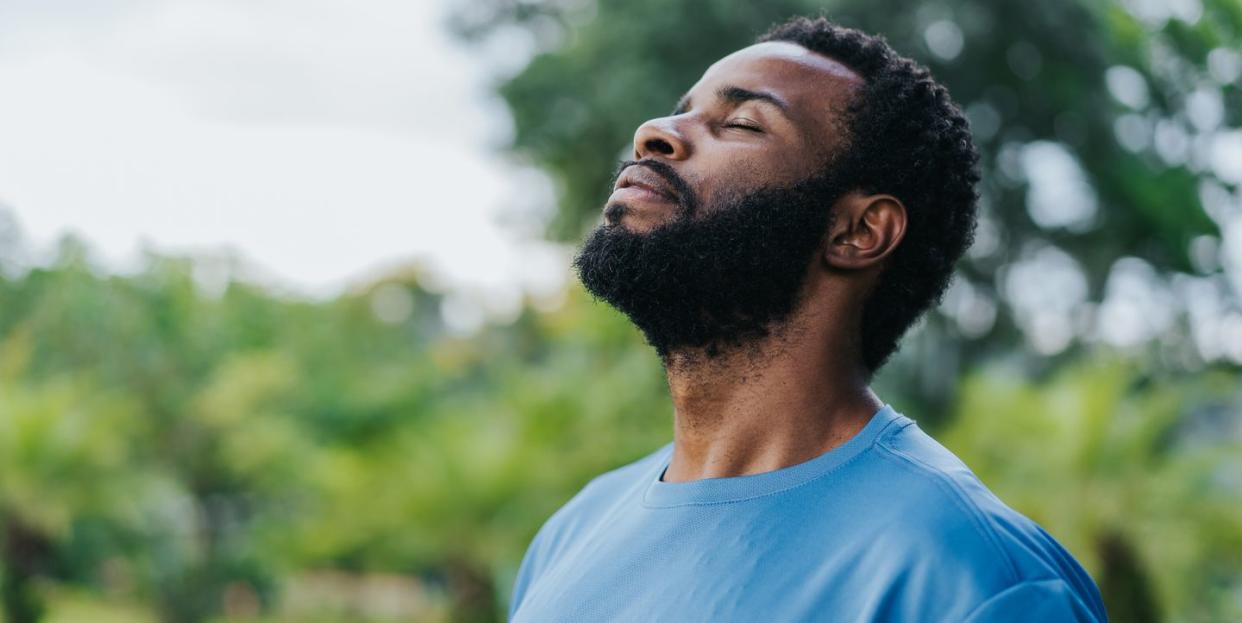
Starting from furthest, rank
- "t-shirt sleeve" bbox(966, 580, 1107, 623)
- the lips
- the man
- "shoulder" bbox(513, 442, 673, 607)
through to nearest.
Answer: "shoulder" bbox(513, 442, 673, 607)
the lips
the man
"t-shirt sleeve" bbox(966, 580, 1107, 623)

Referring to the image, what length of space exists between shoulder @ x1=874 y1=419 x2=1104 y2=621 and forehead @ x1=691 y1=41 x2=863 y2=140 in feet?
1.75

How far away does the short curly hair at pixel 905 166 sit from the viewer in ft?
5.50

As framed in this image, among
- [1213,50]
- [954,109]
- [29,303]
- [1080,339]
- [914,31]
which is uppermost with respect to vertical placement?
[914,31]

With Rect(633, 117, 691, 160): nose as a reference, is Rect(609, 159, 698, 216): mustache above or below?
below

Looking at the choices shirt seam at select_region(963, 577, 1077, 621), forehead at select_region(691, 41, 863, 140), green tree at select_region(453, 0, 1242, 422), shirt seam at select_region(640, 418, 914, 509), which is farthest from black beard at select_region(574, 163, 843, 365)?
green tree at select_region(453, 0, 1242, 422)

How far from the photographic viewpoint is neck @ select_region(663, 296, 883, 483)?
1.56 meters

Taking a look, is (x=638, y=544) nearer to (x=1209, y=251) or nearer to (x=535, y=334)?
(x=1209, y=251)

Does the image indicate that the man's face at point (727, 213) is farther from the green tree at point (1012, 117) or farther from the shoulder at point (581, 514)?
the green tree at point (1012, 117)

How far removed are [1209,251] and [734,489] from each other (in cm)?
1264

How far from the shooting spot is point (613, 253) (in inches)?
65.7

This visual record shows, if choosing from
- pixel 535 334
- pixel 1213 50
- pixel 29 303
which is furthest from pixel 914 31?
pixel 29 303

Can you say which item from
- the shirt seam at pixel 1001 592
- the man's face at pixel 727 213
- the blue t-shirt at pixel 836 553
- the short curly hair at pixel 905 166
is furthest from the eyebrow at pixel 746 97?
the shirt seam at pixel 1001 592

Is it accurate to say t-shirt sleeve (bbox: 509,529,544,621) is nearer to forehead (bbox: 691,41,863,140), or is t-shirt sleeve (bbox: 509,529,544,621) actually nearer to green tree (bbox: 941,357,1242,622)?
forehead (bbox: 691,41,863,140)

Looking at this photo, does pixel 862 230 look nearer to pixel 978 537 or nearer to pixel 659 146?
pixel 659 146
